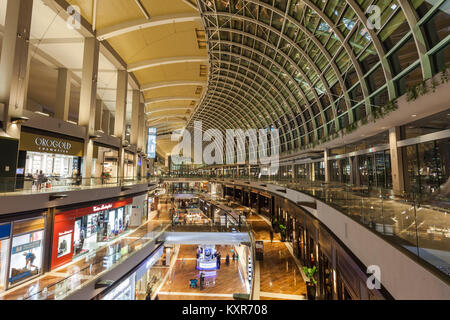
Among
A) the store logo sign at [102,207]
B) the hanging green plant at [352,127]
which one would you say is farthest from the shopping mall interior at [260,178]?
the hanging green plant at [352,127]

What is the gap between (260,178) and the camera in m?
26.6

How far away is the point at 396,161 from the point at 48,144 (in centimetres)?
1751

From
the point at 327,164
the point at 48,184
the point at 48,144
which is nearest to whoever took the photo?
the point at 48,184

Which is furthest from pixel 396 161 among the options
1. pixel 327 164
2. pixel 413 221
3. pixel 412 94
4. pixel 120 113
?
pixel 120 113

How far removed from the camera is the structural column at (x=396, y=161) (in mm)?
11285

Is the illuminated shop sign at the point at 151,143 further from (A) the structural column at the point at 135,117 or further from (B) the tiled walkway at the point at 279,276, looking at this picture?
(B) the tiled walkway at the point at 279,276

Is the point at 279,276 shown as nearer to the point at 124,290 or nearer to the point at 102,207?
the point at 124,290

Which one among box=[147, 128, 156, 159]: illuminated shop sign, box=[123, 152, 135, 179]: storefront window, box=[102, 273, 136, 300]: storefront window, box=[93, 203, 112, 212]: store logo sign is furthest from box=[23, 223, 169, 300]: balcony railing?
box=[147, 128, 156, 159]: illuminated shop sign

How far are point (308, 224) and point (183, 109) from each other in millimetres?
30503

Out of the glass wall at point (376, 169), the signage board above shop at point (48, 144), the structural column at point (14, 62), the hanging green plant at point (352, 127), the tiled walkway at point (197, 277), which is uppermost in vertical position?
the structural column at point (14, 62)

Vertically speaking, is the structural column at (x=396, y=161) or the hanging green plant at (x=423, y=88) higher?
the hanging green plant at (x=423, y=88)

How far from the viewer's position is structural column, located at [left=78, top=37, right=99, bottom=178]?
14.1 m

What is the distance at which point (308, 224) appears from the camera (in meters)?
12.2
